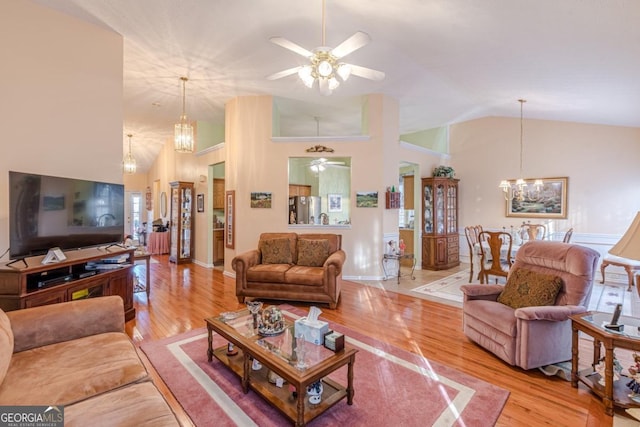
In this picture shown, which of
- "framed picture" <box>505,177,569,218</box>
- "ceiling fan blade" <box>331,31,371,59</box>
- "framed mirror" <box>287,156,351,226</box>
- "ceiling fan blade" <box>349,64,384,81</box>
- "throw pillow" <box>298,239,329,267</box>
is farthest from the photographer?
"framed mirror" <box>287,156,351,226</box>

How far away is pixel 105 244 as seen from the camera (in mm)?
3496

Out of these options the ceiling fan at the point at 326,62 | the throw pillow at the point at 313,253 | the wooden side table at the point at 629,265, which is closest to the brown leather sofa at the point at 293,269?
the throw pillow at the point at 313,253

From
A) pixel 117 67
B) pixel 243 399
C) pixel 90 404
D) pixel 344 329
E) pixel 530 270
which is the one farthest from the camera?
pixel 117 67

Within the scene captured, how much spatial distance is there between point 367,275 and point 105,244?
4.16 metres

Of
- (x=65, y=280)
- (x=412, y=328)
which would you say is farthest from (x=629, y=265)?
(x=65, y=280)

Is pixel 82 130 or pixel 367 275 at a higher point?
pixel 82 130

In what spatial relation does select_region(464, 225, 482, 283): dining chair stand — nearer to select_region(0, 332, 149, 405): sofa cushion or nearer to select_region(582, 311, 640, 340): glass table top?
select_region(582, 311, 640, 340): glass table top

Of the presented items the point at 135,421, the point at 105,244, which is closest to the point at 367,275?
the point at 105,244

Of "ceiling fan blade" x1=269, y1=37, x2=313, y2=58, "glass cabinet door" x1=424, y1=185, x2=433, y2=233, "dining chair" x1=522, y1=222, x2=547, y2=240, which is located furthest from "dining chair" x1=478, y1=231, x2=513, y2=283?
"ceiling fan blade" x1=269, y1=37, x2=313, y2=58

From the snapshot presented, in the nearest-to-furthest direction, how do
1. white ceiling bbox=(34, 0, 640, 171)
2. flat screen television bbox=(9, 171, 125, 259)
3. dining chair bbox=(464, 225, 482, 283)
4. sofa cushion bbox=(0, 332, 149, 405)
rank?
sofa cushion bbox=(0, 332, 149, 405) < flat screen television bbox=(9, 171, 125, 259) < white ceiling bbox=(34, 0, 640, 171) < dining chair bbox=(464, 225, 482, 283)

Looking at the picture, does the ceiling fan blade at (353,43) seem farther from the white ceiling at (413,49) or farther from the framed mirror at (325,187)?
the framed mirror at (325,187)

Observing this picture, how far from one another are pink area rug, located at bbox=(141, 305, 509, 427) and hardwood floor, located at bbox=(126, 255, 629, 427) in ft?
0.41

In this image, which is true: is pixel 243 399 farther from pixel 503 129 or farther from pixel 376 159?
pixel 503 129

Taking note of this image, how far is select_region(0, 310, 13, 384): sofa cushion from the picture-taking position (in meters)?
1.53
